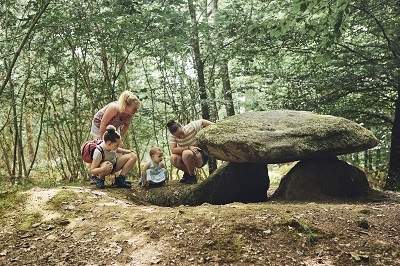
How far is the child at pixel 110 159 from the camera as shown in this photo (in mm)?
5895

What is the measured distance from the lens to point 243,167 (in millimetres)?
7016

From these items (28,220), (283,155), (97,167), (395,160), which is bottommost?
(395,160)

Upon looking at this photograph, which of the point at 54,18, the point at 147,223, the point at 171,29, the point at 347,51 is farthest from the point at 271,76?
the point at 147,223

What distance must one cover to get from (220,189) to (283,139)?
1.42 m

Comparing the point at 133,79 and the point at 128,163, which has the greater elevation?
the point at 133,79

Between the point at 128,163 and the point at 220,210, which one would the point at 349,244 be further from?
the point at 128,163

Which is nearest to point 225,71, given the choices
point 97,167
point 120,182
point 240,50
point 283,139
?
point 240,50

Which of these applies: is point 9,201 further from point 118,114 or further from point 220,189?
point 220,189

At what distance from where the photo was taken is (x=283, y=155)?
6.02 m

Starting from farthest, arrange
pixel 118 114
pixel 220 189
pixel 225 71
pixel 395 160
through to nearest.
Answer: pixel 225 71, pixel 395 160, pixel 220 189, pixel 118 114

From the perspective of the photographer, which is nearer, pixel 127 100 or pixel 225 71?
pixel 127 100

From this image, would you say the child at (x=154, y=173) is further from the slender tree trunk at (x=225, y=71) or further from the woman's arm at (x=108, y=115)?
the slender tree trunk at (x=225, y=71)

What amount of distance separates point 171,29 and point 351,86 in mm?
3773

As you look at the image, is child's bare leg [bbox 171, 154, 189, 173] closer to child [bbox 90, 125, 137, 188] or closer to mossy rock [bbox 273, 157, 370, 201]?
child [bbox 90, 125, 137, 188]
